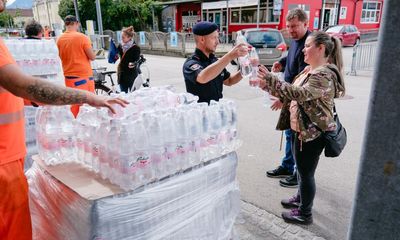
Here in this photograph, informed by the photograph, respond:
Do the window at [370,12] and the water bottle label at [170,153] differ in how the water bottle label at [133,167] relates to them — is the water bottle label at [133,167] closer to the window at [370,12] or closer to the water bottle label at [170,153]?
the water bottle label at [170,153]

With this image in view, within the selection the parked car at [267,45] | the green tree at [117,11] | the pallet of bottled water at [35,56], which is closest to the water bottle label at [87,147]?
the pallet of bottled water at [35,56]

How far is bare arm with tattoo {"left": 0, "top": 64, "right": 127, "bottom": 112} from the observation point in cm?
173

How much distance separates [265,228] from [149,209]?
1.54 meters

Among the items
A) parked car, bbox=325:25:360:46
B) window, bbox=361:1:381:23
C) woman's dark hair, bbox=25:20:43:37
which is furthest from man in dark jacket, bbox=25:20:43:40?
window, bbox=361:1:381:23

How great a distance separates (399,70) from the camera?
917 mm

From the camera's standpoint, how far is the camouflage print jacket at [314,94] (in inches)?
101

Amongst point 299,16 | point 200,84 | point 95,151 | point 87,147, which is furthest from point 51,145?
point 299,16

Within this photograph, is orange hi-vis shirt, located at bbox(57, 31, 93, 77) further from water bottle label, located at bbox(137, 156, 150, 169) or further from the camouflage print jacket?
water bottle label, located at bbox(137, 156, 150, 169)

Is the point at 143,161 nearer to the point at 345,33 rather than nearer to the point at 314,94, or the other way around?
the point at 314,94

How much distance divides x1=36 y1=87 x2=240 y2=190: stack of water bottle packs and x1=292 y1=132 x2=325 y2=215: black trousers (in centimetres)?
64

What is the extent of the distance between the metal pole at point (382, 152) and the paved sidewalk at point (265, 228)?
2053 millimetres

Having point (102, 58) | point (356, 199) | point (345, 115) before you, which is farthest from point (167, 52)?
point (356, 199)

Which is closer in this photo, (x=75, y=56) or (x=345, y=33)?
(x=75, y=56)

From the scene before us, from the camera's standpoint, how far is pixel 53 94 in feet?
5.84
